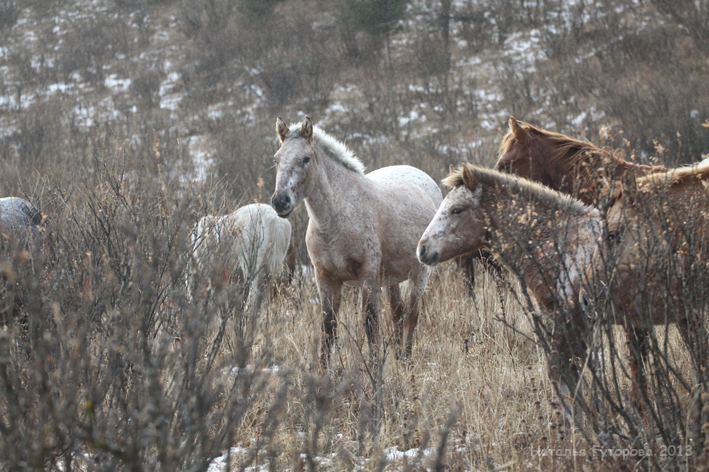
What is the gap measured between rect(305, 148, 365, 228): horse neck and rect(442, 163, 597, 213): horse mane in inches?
47.1

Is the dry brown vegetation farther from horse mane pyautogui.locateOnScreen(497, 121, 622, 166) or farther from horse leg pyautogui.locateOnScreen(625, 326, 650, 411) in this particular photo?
horse mane pyautogui.locateOnScreen(497, 121, 622, 166)

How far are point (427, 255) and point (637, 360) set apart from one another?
1.29 m

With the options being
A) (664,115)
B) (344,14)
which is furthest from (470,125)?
(344,14)

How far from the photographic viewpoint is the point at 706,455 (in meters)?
2.04

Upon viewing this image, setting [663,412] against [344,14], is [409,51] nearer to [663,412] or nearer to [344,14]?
[344,14]

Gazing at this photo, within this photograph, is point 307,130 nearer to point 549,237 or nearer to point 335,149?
A: point 335,149

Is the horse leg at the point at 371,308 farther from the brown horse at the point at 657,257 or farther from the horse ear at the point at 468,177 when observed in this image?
the brown horse at the point at 657,257

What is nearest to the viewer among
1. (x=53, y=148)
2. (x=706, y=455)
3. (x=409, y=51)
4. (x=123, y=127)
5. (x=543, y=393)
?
(x=706, y=455)

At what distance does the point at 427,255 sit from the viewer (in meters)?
3.35

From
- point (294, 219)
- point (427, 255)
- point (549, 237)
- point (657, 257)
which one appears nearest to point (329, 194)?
point (427, 255)

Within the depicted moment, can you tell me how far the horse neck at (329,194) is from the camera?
4.34 metres

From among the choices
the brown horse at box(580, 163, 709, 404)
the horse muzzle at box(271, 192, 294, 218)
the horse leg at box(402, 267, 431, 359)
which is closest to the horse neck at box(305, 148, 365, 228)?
the horse muzzle at box(271, 192, 294, 218)

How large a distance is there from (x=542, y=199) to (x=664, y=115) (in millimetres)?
11870

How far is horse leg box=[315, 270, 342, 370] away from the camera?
4.24 meters
